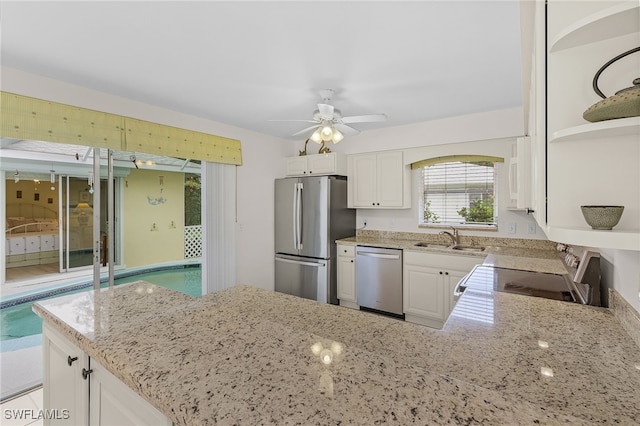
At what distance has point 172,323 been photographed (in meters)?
1.00

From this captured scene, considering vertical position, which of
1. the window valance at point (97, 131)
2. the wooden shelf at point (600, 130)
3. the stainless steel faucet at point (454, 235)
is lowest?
the stainless steel faucet at point (454, 235)

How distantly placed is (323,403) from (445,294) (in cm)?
299

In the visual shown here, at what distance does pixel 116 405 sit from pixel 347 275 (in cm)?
315

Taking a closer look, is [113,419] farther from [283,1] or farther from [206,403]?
[283,1]

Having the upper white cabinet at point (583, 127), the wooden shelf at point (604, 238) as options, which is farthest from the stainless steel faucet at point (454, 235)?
the wooden shelf at point (604, 238)

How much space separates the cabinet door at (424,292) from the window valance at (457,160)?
1.41m

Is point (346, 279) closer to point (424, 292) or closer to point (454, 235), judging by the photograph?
point (424, 292)

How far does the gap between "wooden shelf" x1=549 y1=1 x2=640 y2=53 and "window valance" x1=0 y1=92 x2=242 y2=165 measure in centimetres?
320

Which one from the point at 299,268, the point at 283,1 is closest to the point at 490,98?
the point at 283,1

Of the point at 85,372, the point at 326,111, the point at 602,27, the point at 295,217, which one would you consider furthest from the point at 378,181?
the point at 85,372

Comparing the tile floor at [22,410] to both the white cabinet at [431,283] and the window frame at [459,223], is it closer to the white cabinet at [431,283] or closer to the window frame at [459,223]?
the white cabinet at [431,283]

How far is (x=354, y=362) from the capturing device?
29.3 inches

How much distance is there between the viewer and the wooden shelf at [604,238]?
64 cm

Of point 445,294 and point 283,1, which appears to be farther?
point 445,294
